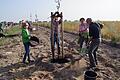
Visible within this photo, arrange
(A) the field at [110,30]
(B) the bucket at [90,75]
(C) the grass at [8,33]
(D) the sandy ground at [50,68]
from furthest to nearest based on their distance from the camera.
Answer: (C) the grass at [8,33] < (A) the field at [110,30] < (D) the sandy ground at [50,68] < (B) the bucket at [90,75]

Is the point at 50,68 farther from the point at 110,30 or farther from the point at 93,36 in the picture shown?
the point at 110,30

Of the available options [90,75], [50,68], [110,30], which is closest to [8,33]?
[110,30]

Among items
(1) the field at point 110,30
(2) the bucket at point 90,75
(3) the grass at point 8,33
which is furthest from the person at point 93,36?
(3) the grass at point 8,33

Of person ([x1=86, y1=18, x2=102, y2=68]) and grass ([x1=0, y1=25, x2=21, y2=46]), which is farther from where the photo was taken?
grass ([x1=0, y1=25, x2=21, y2=46])

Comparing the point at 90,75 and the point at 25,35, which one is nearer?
the point at 90,75

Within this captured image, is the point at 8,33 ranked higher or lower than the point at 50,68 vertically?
lower

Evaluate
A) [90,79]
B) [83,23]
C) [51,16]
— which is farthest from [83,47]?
[90,79]

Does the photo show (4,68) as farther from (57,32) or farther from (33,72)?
(57,32)

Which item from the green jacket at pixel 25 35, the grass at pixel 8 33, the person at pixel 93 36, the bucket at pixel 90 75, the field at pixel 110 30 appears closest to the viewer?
the bucket at pixel 90 75

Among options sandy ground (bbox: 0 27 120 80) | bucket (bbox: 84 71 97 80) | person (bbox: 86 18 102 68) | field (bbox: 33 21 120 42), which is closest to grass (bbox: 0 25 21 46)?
field (bbox: 33 21 120 42)

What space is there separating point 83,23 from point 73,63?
2.81 metres

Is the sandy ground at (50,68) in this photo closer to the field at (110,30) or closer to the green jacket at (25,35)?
the green jacket at (25,35)

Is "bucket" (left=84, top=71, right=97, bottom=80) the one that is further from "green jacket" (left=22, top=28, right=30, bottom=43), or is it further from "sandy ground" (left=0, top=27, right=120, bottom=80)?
"green jacket" (left=22, top=28, right=30, bottom=43)

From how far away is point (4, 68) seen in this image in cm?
1166
